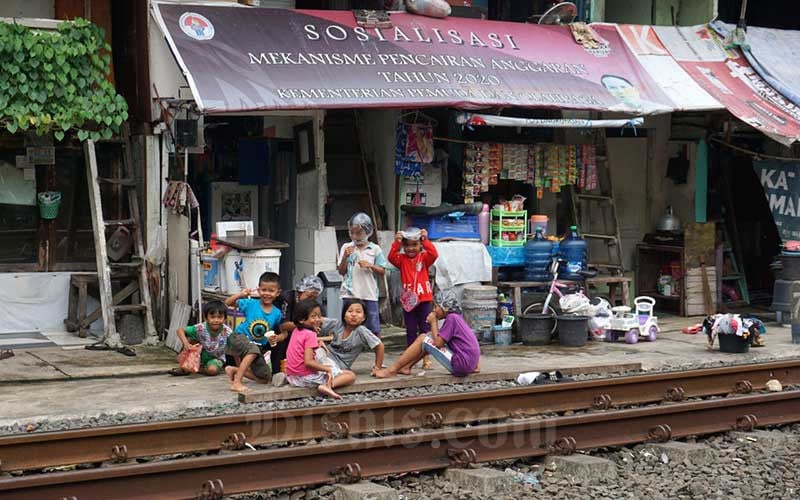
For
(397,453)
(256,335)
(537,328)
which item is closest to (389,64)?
(537,328)

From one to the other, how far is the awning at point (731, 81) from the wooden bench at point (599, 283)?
8.49 ft

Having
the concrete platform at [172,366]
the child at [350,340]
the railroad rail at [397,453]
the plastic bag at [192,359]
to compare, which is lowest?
the railroad rail at [397,453]

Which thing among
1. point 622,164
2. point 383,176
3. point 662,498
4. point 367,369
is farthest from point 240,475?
point 622,164

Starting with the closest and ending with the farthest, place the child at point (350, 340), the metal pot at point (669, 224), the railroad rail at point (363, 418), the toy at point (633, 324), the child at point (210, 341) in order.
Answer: the railroad rail at point (363, 418) < the child at point (350, 340) < the child at point (210, 341) < the toy at point (633, 324) < the metal pot at point (669, 224)

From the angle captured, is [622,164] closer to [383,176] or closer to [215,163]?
[383,176]

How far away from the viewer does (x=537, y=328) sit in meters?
14.7

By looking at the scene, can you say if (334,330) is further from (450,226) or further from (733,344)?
(733,344)

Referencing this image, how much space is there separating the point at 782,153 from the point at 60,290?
10.1 meters

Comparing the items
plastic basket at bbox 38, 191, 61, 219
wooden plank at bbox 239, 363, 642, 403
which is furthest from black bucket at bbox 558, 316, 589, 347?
plastic basket at bbox 38, 191, 61, 219

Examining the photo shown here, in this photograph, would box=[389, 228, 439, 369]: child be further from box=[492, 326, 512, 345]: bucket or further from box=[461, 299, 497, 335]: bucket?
box=[492, 326, 512, 345]: bucket

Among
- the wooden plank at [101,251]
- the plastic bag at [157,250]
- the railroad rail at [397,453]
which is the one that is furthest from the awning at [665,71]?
the wooden plank at [101,251]

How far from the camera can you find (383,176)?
15.9 meters

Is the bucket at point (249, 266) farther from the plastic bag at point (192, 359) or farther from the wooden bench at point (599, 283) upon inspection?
the wooden bench at point (599, 283)

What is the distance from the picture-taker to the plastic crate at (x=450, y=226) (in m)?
15.3
